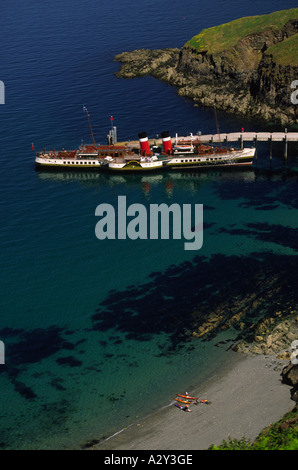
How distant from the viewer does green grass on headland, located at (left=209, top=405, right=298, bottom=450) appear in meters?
54.6

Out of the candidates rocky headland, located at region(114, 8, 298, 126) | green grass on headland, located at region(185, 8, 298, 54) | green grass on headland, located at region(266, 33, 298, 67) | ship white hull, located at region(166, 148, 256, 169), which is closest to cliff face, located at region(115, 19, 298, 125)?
rocky headland, located at region(114, 8, 298, 126)

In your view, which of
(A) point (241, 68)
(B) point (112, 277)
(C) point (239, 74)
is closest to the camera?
(B) point (112, 277)

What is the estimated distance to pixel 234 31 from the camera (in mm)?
161875

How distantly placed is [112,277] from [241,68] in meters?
84.8

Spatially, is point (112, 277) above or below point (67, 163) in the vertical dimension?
below

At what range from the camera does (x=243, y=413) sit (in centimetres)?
6400

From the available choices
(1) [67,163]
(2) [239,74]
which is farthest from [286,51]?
(1) [67,163]

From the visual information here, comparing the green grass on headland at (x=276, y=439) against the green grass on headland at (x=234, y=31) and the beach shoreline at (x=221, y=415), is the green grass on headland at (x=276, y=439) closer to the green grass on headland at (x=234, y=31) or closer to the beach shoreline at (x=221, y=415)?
the beach shoreline at (x=221, y=415)

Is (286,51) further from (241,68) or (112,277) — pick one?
(112,277)

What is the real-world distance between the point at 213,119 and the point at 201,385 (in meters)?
85.4

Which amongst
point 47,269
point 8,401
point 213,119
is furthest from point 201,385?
point 213,119

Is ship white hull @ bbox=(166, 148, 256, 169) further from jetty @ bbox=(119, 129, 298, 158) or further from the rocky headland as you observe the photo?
the rocky headland

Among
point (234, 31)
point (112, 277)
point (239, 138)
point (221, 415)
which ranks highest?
point (234, 31)
